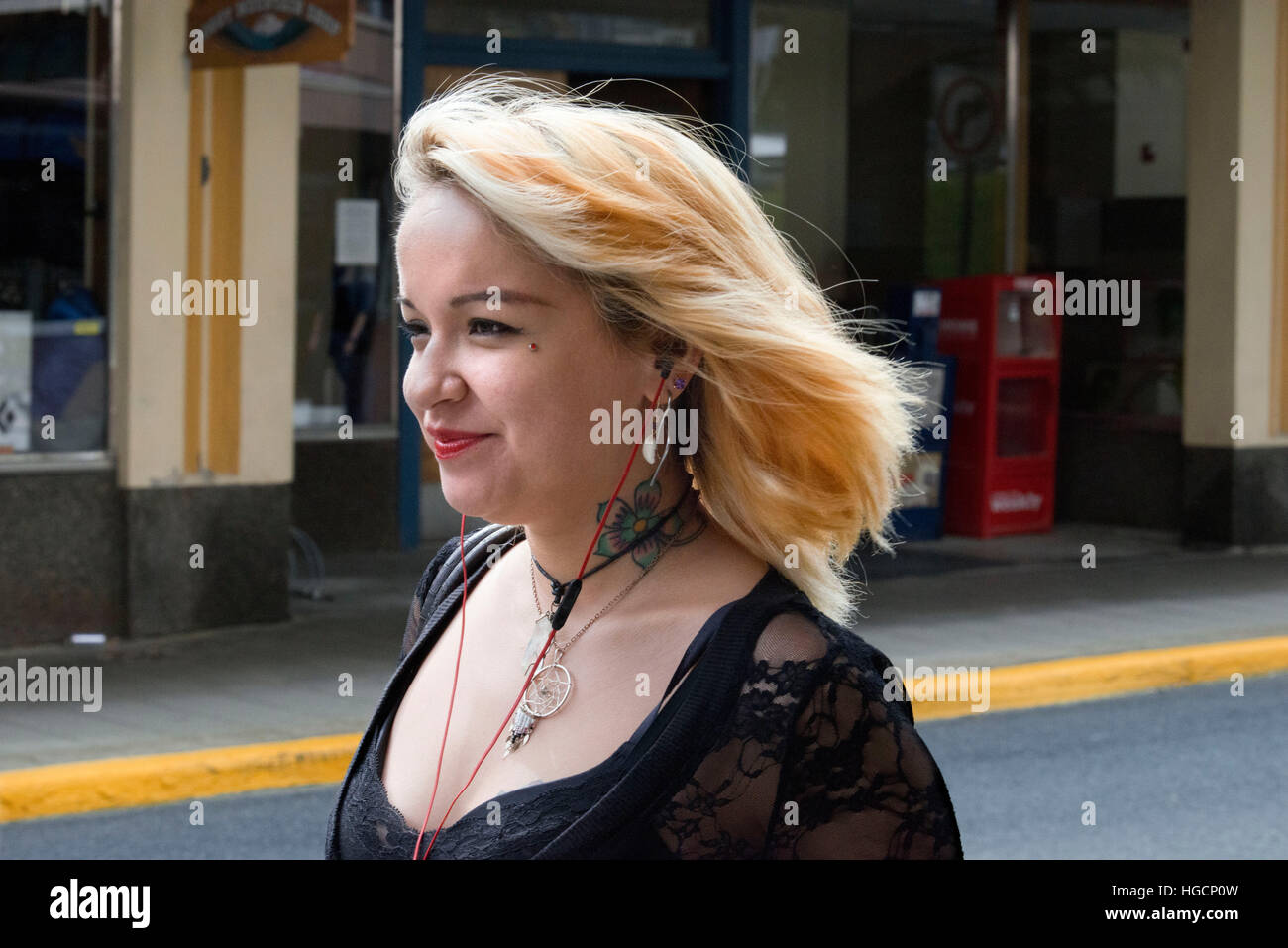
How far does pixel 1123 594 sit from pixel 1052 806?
15.9ft

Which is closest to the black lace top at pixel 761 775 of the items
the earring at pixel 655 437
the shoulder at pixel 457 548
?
the earring at pixel 655 437

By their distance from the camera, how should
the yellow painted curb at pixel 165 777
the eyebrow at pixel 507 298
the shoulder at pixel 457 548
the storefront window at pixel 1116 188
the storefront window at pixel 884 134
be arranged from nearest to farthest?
the eyebrow at pixel 507 298, the shoulder at pixel 457 548, the yellow painted curb at pixel 165 777, the storefront window at pixel 884 134, the storefront window at pixel 1116 188

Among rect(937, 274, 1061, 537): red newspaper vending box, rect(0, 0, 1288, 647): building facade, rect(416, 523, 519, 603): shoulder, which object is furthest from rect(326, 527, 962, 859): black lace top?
rect(937, 274, 1061, 537): red newspaper vending box

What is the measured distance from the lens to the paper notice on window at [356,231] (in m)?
12.1

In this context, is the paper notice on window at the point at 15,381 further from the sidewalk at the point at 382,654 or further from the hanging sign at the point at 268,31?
the hanging sign at the point at 268,31

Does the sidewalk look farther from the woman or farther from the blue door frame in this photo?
the woman

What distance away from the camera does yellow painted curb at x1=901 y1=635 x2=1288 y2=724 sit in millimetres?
8375

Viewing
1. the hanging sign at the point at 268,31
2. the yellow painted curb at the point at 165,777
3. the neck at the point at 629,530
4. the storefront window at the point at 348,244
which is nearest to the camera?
the neck at the point at 629,530

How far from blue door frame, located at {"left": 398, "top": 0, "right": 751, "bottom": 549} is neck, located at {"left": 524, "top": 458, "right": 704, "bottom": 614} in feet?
32.0

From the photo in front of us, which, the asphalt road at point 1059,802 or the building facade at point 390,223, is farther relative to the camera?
the building facade at point 390,223

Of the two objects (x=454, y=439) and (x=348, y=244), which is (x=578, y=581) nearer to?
(x=454, y=439)

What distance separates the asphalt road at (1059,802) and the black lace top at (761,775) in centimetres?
418

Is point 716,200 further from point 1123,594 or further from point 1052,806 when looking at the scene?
point 1123,594

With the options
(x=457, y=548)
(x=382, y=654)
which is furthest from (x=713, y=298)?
(x=382, y=654)
